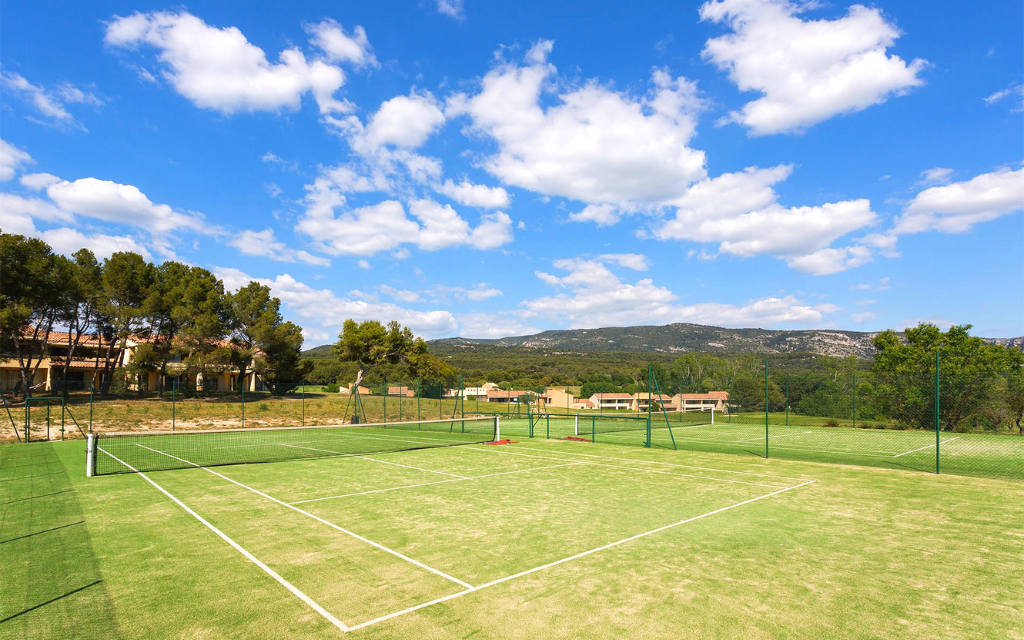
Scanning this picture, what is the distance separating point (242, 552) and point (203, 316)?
39.8 metres

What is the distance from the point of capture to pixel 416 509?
28.5 ft

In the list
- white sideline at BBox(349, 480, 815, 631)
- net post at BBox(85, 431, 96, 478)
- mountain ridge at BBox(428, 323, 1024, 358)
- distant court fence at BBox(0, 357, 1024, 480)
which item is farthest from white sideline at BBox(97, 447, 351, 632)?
mountain ridge at BBox(428, 323, 1024, 358)

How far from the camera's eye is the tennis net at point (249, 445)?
1415 cm

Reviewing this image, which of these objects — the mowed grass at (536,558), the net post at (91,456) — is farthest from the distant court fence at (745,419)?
the net post at (91,456)

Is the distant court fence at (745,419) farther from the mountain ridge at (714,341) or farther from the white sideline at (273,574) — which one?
the mountain ridge at (714,341)

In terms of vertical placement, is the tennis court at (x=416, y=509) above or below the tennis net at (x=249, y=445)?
above

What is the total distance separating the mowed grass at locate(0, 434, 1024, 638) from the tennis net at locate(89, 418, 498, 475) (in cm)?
273

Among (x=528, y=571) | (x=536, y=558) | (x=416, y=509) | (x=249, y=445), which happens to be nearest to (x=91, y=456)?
(x=249, y=445)

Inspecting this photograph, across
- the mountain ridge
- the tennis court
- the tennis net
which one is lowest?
the tennis net

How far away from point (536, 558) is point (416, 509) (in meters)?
3.14

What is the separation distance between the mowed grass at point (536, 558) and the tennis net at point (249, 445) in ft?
8.95

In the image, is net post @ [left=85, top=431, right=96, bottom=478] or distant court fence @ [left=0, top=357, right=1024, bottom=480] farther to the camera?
distant court fence @ [left=0, top=357, right=1024, bottom=480]

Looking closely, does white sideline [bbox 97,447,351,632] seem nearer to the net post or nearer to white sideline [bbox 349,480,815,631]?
white sideline [bbox 349,480,815,631]

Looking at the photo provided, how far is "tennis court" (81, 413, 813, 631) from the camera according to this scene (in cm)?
552
